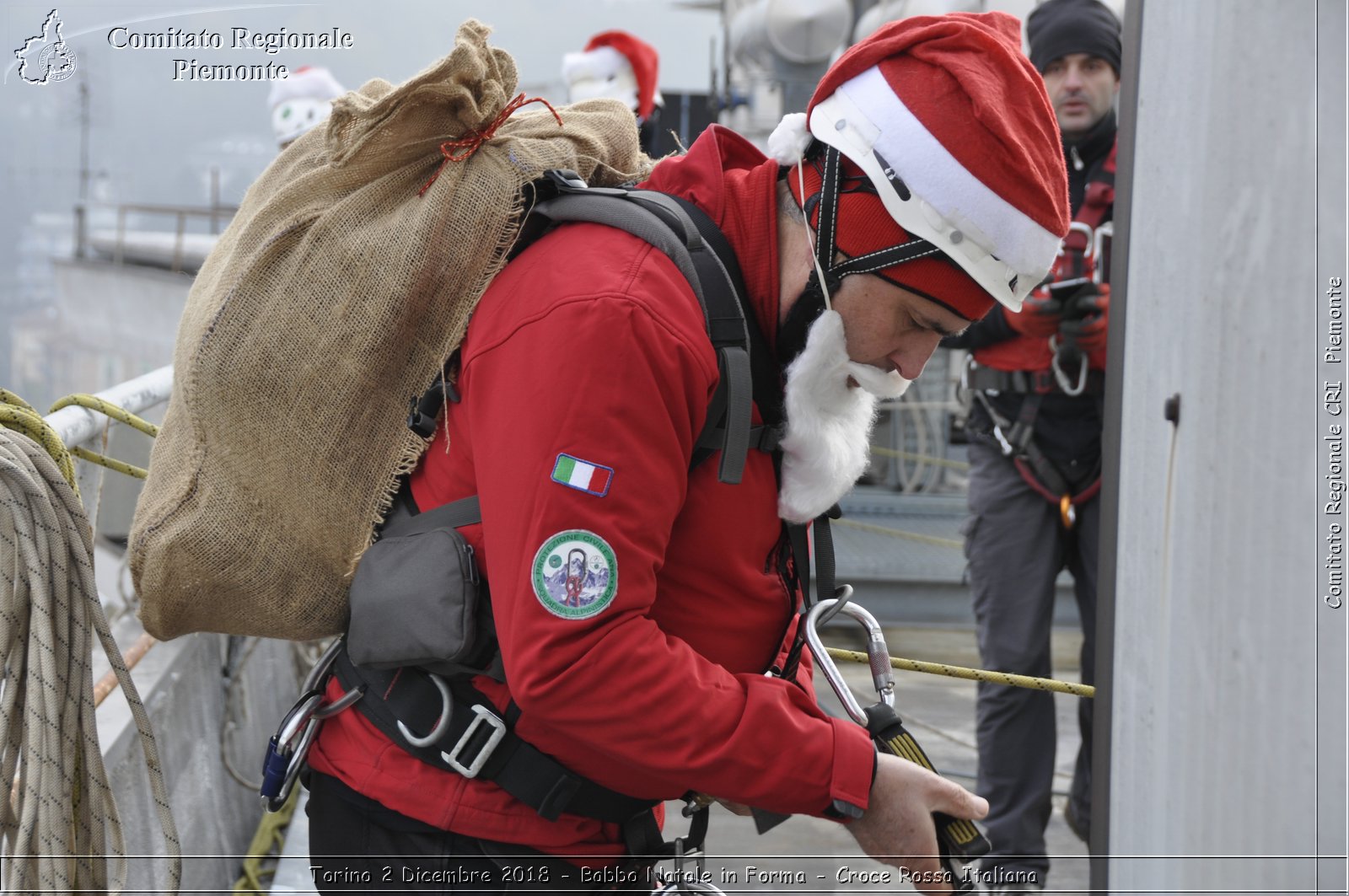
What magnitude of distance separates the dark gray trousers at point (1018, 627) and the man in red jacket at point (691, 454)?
185 cm

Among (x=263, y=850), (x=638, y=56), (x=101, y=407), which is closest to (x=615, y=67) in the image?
(x=638, y=56)

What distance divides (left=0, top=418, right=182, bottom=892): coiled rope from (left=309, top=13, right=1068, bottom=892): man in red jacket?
0.35m

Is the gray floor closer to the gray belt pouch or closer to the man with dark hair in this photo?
the man with dark hair

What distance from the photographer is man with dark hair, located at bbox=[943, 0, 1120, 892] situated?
3.44m

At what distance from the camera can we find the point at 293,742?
1727mm

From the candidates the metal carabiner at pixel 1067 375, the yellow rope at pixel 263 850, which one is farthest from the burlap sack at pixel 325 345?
the metal carabiner at pixel 1067 375

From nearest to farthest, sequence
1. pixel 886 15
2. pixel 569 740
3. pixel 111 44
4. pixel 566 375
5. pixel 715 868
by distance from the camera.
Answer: pixel 566 375
pixel 569 740
pixel 111 44
pixel 715 868
pixel 886 15

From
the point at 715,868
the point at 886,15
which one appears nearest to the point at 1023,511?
the point at 715,868

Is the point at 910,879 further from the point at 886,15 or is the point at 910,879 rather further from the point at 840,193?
the point at 886,15

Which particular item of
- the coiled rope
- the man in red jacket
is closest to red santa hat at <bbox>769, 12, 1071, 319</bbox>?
the man in red jacket

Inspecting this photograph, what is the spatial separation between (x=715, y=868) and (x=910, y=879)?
6.02 feet

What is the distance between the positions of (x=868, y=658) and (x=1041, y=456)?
1819 millimetres

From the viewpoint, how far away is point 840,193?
1.61 metres

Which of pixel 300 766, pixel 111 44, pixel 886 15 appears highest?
pixel 886 15
